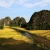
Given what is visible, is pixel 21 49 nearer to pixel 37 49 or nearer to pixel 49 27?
pixel 37 49

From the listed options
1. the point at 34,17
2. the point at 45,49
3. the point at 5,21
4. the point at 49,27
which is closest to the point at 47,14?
the point at 34,17

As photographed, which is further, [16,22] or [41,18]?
[16,22]

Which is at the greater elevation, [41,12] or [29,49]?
[41,12]

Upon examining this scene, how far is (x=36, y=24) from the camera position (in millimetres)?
92438

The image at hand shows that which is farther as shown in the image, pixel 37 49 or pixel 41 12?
pixel 41 12

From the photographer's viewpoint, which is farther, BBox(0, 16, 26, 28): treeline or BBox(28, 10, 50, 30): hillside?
BBox(0, 16, 26, 28): treeline

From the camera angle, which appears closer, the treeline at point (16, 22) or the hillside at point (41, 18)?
the hillside at point (41, 18)

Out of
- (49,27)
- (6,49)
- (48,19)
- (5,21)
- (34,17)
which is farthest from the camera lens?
(5,21)

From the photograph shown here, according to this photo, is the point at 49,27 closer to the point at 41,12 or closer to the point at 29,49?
the point at 41,12

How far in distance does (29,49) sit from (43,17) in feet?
246

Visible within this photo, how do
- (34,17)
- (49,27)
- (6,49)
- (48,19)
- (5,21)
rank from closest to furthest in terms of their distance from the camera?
1. (6,49)
2. (49,27)
3. (48,19)
4. (34,17)
5. (5,21)

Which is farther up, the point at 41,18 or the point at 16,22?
the point at 41,18

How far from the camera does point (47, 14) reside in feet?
311

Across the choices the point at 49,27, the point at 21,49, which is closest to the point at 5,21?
the point at 49,27
